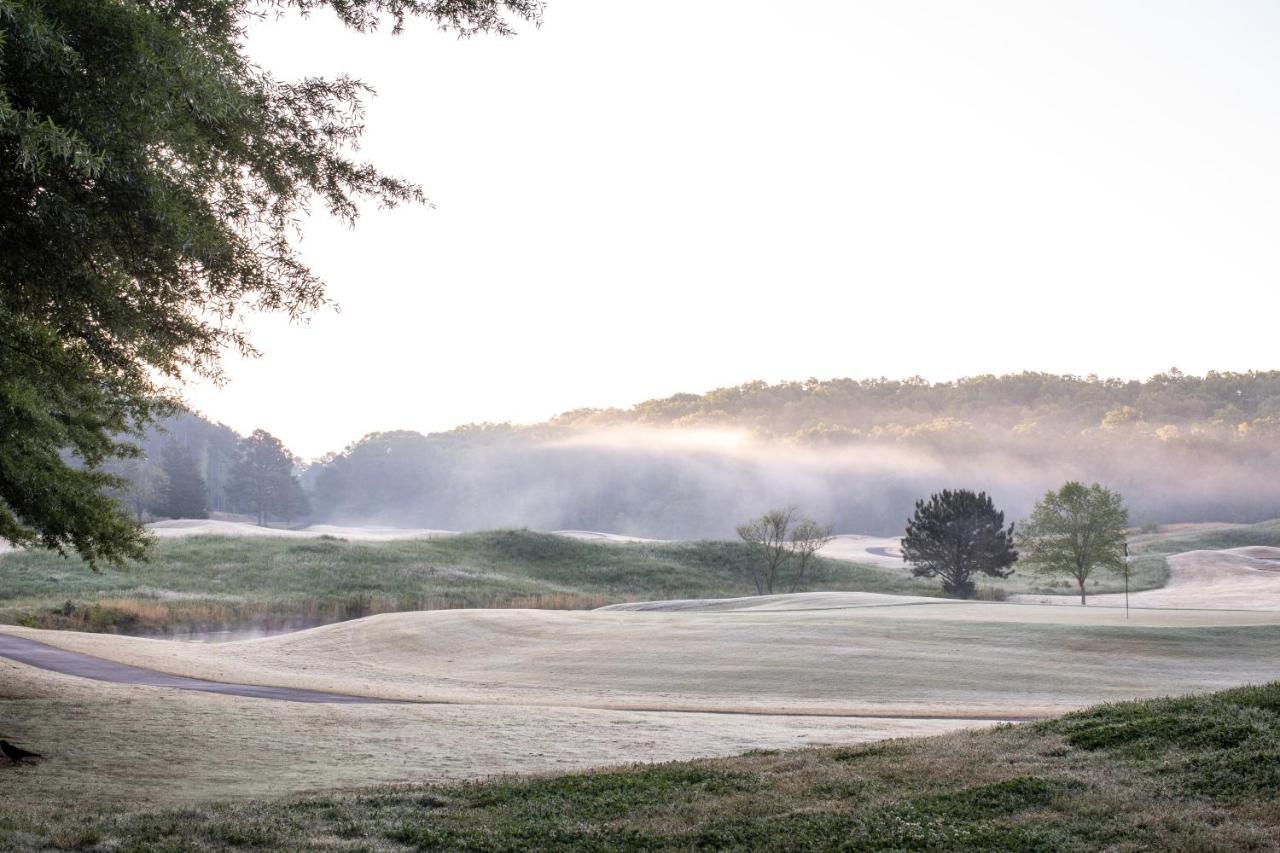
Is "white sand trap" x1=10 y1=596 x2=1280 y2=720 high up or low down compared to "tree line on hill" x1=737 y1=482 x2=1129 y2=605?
down

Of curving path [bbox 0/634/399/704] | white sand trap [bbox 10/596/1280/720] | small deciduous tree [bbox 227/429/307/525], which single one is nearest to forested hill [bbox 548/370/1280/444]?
small deciduous tree [bbox 227/429/307/525]

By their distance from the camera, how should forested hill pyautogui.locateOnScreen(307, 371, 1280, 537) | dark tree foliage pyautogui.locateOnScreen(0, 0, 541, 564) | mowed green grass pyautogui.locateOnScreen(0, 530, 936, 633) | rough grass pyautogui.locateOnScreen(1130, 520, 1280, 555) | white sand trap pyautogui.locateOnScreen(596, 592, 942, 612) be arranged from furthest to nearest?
1. forested hill pyautogui.locateOnScreen(307, 371, 1280, 537)
2. rough grass pyautogui.locateOnScreen(1130, 520, 1280, 555)
3. mowed green grass pyautogui.locateOnScreen(0, 530, 936, 633)
4. white sand trap pyautogui.locateOnScreen(596, 592, 942, 612)
5. dark tree foliage pyautogui.locateOnScreen(0, 0, 541, 564)

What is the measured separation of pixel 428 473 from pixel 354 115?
167 metres

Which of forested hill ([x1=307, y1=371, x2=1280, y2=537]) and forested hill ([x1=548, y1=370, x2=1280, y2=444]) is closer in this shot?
forested hill ([x1=307, y1=371, x2=1280, y2=537])

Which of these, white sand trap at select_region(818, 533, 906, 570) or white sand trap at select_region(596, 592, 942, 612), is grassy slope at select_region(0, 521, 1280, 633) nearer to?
white sand trap at select_region(818, 533, 906, 570)

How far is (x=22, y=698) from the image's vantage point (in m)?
16.2

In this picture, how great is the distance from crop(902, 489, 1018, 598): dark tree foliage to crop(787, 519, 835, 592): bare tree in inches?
253

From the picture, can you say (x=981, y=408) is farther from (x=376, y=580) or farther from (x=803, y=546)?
(x=376, y=580)

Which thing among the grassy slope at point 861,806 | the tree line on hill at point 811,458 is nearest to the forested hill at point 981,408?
the tree line on hill at point 811,458

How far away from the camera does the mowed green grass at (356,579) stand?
38906mm

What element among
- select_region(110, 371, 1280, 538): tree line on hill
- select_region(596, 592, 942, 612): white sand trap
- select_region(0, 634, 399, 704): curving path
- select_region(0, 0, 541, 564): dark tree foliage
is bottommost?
select_region(0, 634, 399, 704): curving path

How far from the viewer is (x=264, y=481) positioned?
4931 inches

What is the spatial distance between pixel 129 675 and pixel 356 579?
1131 inches

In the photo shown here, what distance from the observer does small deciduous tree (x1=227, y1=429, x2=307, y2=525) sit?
4921 inches
